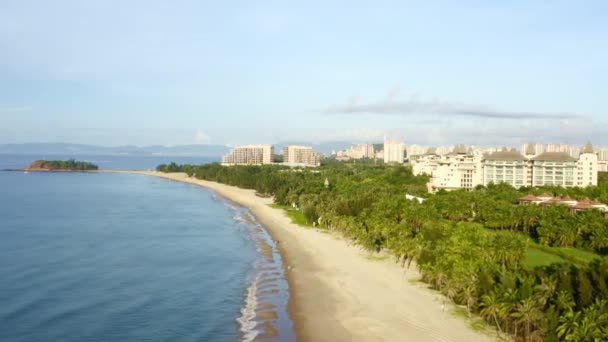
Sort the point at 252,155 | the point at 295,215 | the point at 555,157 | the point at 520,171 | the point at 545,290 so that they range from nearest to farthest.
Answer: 1. the point at 545,290
2. the point at 295,215
3. the point at 555,157
4. the point at 520,171
5. the point at 252,155

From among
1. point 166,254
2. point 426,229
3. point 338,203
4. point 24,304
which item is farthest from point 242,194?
point 24,304

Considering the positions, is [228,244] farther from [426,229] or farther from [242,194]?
[242,194]

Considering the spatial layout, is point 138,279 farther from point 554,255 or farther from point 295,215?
point 295,215

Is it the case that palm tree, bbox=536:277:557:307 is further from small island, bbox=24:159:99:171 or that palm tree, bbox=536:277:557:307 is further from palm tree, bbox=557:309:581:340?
small island, bbox=24:159:99:171

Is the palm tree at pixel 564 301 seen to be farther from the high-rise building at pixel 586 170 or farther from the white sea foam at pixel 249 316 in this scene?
the high-rise building at pixel 586 170

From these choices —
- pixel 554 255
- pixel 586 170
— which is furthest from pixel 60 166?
pixel 554 255

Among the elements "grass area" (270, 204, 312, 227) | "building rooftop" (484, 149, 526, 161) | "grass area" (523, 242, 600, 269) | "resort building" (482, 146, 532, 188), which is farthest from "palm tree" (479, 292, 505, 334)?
"building rooftop" (484, 149, 526, 161)
